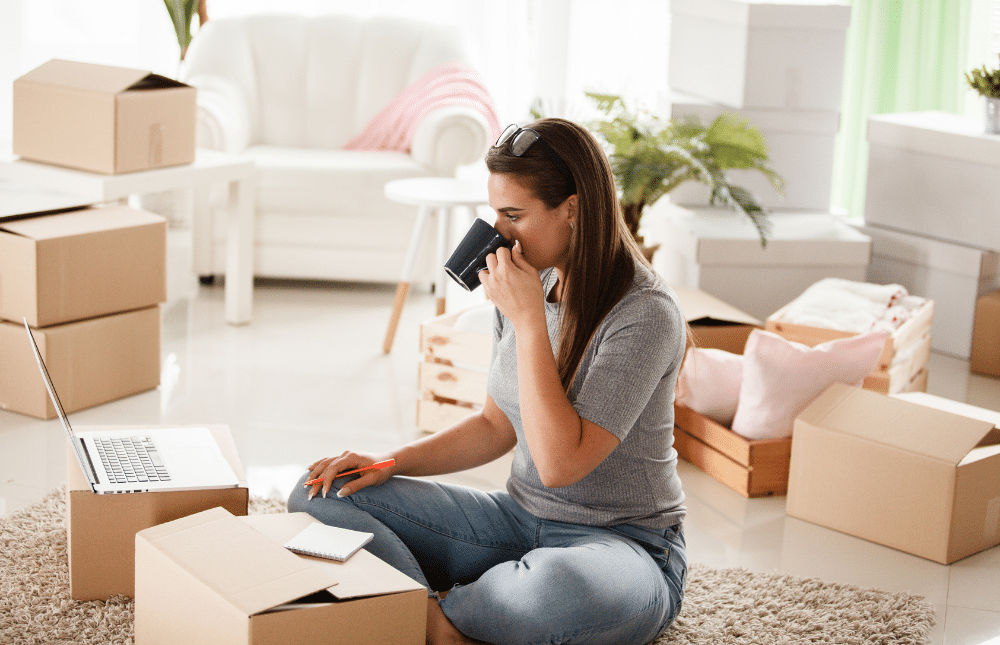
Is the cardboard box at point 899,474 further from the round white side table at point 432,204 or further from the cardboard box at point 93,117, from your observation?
the cardboard box at point 93,117

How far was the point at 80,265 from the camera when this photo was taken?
2578 millimetres

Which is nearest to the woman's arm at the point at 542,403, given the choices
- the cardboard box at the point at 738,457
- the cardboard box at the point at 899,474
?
the cardboard box at the point at 899,474

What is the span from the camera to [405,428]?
269 centimetres

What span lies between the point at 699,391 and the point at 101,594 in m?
1.33

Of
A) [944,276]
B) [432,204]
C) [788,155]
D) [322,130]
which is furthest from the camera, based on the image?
[322,130]

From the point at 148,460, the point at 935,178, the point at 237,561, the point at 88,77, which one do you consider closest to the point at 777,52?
the point at 935,178

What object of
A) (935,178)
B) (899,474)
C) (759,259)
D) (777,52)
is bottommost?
(899,474)

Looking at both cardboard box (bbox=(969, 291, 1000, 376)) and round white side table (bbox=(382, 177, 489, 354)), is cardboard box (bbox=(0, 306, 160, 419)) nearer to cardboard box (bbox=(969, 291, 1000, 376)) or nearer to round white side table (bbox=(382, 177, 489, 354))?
round white side table (bbox=(382, 177, 489, 354))

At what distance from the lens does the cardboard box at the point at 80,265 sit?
2.51 meters

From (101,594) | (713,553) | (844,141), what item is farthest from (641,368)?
(844,141)

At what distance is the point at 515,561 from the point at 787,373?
99 centimetres

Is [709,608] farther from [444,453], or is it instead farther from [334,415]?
[334,415]

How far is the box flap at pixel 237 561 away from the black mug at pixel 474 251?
45cm

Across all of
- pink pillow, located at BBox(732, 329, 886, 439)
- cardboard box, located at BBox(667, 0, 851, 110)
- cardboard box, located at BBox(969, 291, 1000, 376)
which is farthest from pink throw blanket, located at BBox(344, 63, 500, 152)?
pink pillow, located at BBox(732, 329, 886, 439)
